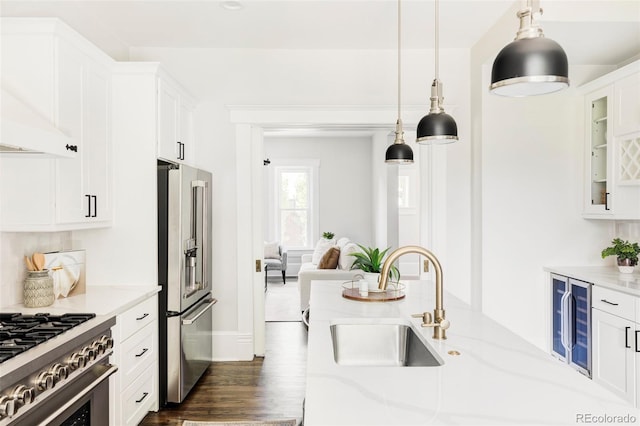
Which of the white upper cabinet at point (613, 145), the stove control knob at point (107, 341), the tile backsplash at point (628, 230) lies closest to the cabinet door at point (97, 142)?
the stove control knob at point (107, 341)

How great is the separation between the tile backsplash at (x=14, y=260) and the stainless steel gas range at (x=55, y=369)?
327 millimetres

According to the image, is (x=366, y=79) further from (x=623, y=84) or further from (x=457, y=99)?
(x=623, y=84)

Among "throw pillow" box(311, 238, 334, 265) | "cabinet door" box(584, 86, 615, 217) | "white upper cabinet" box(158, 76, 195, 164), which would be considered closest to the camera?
"white upper cabinet" box(158, 76, 195, 164)

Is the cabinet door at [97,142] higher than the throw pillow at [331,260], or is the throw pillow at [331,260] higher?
the cabinet door at [97,142]

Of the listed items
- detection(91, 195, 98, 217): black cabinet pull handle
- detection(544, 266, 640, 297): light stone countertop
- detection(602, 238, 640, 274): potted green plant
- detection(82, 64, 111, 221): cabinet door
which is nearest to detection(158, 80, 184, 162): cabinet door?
detection(82, 64, 111, 221): cabinet door

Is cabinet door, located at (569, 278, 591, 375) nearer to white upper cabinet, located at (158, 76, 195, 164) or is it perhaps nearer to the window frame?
white upper cabinet, located at (158, 76, 195, 164)

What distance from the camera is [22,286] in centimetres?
254

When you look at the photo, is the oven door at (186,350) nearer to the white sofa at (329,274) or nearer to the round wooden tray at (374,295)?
the round wooden tray at (374,295)

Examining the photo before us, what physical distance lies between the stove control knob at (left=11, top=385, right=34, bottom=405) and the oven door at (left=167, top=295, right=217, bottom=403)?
1495 millimetres

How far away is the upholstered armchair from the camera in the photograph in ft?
26.7

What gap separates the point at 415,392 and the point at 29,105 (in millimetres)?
2348

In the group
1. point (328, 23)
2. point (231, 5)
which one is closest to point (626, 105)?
point (328, 23)

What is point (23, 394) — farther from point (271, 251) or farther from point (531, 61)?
point (271, 251)

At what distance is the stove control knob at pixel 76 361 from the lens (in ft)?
6.19
